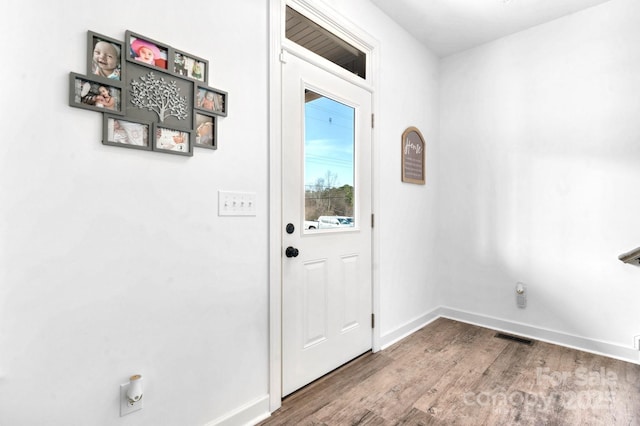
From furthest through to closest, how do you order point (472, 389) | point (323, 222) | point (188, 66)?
1. point (323, 222)
2. point (472, 389)
3. point (188, 66)

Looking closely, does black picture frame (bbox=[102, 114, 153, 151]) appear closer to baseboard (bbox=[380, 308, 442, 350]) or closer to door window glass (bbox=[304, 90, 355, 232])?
door window glass (bbox=[304, 90, 355, 232])

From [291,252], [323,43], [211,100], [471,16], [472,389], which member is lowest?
[472,389]

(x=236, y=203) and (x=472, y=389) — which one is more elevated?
(x=236, y=203)

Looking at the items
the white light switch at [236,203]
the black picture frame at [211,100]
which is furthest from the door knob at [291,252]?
the black picture frame at [211,100]

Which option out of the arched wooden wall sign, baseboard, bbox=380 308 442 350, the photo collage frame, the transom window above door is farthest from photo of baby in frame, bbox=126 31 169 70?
baseboard, bbox=380 308 442 350

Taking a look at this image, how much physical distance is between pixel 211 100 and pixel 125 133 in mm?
431

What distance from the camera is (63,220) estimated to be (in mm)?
1191

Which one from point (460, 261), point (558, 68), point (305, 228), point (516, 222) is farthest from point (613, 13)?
point (305, 228)

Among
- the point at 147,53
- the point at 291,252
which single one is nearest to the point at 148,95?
the point at 147,53

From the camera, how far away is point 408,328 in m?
3.00

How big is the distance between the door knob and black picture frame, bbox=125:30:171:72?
1087 millimetres

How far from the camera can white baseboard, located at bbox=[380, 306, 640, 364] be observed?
254cm

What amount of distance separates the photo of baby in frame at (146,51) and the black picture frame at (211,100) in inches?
6.8

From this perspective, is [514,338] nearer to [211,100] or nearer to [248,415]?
[248,415]
